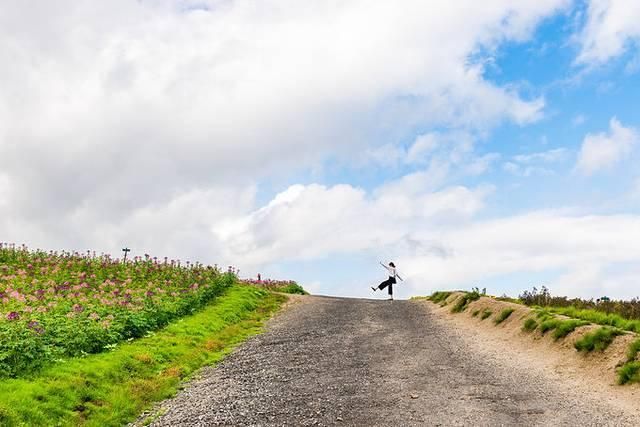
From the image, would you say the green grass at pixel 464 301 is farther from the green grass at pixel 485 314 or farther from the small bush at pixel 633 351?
the small bush at pixel 633 351

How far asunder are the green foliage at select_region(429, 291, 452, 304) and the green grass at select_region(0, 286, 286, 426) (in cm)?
1411

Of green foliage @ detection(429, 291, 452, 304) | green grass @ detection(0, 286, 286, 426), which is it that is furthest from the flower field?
green foliage @ detection(429, 291, 452, 304)

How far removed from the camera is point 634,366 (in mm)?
15336

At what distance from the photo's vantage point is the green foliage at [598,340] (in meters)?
17.5

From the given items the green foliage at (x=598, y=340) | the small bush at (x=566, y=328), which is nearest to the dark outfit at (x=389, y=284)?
the small bush at (x=566, y=328)

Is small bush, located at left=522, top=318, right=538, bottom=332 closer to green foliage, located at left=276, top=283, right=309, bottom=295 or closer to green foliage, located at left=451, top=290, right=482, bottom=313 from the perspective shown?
green foliage, located at left=451, top=290, right=482, bottom=313

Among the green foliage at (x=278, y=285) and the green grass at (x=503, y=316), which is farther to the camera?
the green foliage at (x=278, y=285)

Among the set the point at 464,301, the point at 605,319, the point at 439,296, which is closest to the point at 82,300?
the point at 464,301

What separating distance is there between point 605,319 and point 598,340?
11.4 feet

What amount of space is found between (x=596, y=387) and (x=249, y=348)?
1235 cm

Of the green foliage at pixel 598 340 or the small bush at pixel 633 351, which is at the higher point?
the green foliage at pixel 598 340

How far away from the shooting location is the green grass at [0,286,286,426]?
1417 cm

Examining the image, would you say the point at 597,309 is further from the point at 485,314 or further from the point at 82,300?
the point at 82,300

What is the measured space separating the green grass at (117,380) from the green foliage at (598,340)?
12036mm
